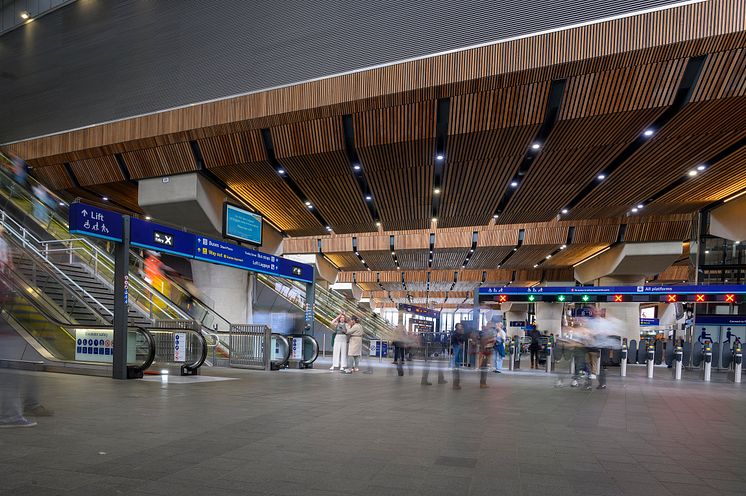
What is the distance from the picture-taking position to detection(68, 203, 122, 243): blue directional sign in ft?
29.8

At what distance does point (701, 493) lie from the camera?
3.57 meters

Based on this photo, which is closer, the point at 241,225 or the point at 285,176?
the point at 285,176

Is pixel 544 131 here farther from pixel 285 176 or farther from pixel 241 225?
pixel 241 225

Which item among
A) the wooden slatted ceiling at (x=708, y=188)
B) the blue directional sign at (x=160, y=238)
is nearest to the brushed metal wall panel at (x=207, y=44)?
the blue directional sign at (x=160, y=238)

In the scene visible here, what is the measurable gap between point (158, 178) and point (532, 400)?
41.9 feet

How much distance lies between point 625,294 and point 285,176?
11.6 m

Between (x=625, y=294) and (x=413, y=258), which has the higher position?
(x=413, y=258)

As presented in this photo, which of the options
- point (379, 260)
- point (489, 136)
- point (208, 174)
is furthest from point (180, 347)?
point (379, 260)

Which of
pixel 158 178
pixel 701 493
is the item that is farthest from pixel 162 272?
pixel 701 493

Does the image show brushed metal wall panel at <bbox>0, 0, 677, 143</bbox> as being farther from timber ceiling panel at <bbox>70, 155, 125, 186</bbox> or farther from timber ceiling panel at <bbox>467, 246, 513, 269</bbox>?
timber ceiling panel at <bbox>467, 246, 513, 269</bbox>

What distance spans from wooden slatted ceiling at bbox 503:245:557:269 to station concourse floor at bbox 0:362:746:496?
1778cm

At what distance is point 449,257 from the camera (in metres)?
31.3

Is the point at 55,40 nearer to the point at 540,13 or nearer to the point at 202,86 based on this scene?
the point at 202,86

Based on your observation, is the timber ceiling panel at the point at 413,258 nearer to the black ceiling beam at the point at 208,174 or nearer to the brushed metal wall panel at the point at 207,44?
the black ceiling beam at the point at 208,174
